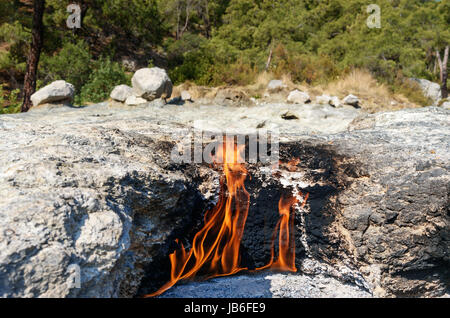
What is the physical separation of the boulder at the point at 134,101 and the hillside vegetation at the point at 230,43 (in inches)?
85.6

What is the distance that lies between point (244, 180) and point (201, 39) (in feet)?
51.6

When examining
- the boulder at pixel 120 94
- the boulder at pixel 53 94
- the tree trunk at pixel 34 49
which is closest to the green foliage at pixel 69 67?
the tree trunk at pixel 34 49

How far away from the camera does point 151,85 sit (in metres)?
8.05

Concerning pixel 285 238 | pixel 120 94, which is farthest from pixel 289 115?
pixel 120 94

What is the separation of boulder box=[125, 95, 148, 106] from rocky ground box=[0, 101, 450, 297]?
12.0 ft

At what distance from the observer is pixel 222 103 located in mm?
8969

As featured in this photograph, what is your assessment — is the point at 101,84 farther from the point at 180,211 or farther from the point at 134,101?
the point at 180,211

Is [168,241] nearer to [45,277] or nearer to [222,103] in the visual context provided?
[45,277]

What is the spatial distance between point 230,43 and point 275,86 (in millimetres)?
7538

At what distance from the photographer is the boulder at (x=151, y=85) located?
317 inches

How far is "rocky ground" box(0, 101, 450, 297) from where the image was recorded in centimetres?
201

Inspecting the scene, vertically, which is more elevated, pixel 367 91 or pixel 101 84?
pixel 101 84

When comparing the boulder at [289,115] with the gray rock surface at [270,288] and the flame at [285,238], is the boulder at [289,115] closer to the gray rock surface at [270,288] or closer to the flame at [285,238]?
the flame at [285,238]
